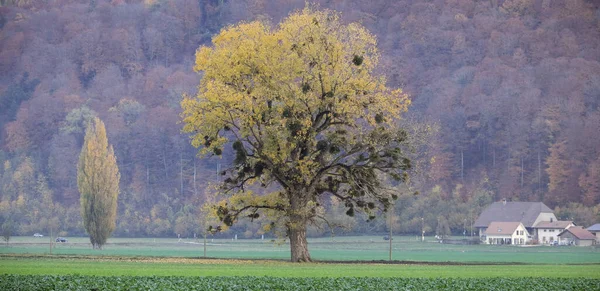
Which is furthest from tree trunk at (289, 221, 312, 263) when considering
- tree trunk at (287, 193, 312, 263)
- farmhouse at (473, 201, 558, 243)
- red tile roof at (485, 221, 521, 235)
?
farmhouse at (473, 201, 558, 243)

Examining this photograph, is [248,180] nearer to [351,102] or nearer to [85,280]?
[351,102]

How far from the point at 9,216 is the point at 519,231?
248ft

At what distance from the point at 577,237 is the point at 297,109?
228 feet

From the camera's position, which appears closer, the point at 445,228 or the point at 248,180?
the point at 248,180

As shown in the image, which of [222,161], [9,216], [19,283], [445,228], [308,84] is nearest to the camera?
[19,283]

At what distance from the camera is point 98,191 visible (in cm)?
9519

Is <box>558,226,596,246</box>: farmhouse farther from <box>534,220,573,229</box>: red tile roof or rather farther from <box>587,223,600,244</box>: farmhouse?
<box>534,220,573,229</box>: red tile roof

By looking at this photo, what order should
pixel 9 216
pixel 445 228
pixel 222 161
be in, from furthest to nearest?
1. pixel 222 161
2. pixel 9 216
3. pixel 445 228

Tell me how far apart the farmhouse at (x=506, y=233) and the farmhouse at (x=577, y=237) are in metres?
4.92

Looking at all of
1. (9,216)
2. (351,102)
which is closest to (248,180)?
(351,102)

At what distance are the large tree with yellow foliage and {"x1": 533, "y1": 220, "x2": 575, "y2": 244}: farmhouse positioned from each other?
225ft

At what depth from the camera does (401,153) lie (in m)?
60.5

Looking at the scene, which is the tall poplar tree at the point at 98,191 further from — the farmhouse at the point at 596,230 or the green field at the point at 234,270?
the farmhouse at the point at 596,230

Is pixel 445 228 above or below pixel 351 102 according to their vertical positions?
below
